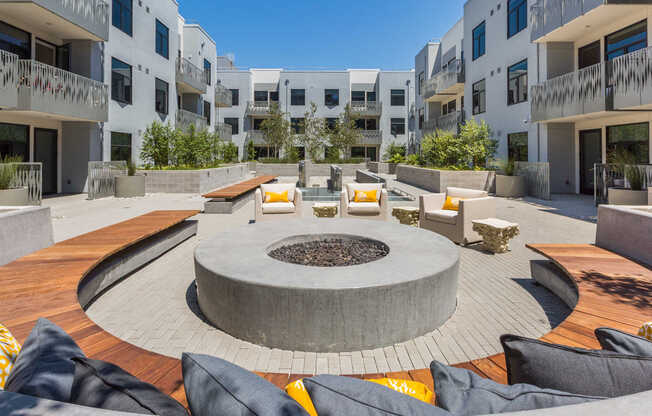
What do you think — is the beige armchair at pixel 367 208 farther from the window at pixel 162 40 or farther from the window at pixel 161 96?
the window at pixel 162 40

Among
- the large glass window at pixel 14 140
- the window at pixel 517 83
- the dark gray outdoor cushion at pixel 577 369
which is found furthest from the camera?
the window at pixel 517 83

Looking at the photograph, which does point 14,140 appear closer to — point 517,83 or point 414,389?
point 414,389

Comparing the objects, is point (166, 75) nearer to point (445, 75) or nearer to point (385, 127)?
point (445, 75)

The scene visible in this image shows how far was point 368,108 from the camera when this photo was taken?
4188cm

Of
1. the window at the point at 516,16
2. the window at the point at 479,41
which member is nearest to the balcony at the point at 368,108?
the window at the point at 479,41

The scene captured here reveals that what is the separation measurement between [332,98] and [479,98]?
70.2 ft

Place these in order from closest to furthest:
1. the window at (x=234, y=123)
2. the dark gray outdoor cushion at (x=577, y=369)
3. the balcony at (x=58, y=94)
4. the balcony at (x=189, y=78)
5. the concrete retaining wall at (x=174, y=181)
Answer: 1. the dark gray outdoor cushion at (x=577, y=369)
2. the balcony at (x=58, y=94)
3. the concrete retaining wall at (x=174, y=181)
4. the balcony at (x=189, y=78)
5. the window at (x=234, y=123)

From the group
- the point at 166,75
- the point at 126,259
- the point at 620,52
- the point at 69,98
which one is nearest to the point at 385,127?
the point at 166,75

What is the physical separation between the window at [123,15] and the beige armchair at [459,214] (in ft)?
56.6

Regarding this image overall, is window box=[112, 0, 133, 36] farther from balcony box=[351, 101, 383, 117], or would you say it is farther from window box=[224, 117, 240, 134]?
balcony box=[351, 101, 383, 117]

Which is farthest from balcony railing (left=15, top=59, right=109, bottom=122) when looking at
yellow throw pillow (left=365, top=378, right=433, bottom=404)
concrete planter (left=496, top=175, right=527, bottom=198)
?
concrete planter (left=496, top=175, right=527, bottom=198)

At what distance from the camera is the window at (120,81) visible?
58.3 ft

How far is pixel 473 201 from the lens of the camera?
7660 mm

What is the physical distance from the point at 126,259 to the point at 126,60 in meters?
16.4
